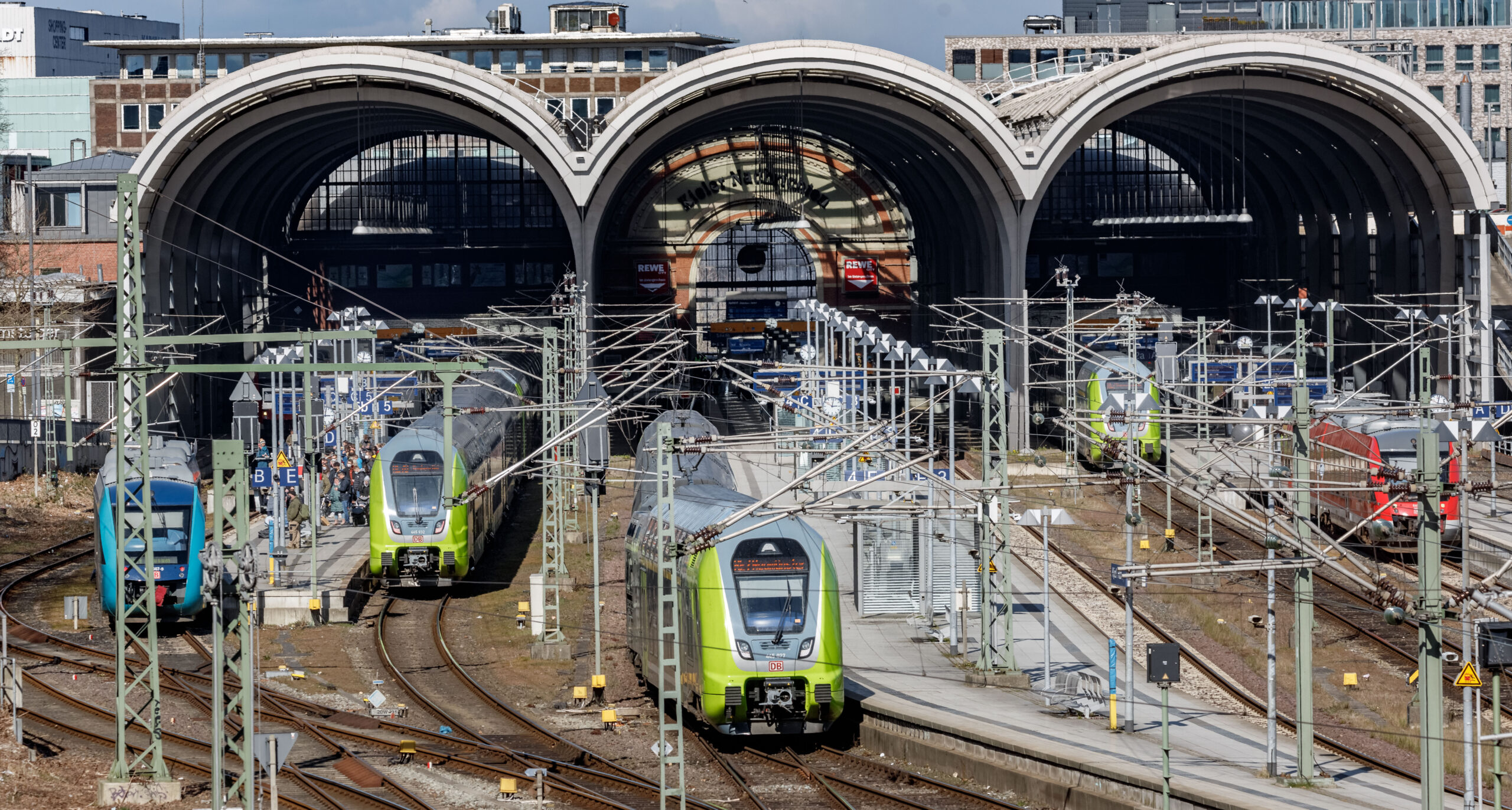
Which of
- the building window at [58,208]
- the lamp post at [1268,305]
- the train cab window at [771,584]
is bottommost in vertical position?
the train cab window at [771,584]

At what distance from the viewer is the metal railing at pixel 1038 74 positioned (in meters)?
70.7

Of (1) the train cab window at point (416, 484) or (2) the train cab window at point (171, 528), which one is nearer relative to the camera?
(2) the train cab window at point (171, 528)

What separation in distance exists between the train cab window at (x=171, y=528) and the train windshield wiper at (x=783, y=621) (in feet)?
48.0

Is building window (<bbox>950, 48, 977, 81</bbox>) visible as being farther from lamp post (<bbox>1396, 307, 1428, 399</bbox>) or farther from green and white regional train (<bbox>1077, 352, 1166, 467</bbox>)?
green and white regional train (<bbox>1077, 352, 1166, 467</bbox>)

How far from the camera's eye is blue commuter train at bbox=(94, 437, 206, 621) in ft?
113

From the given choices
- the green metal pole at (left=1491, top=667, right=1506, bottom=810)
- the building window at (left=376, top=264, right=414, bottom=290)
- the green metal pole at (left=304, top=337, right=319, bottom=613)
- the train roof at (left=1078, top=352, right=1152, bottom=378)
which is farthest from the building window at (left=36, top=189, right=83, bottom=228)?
the green metal pole at (left=1491, top=667, right=1506, bottom=810)

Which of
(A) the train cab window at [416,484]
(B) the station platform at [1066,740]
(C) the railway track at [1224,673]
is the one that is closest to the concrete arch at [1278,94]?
(C) the railway track at [1224,673]

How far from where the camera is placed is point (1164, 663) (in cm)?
2320

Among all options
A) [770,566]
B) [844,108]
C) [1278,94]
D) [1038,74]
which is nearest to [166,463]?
[770,566]

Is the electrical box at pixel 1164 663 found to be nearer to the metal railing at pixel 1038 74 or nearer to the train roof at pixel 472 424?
the train roof at pixel 472 424

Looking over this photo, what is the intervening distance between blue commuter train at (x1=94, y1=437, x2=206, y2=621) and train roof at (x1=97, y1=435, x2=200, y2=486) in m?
0.04

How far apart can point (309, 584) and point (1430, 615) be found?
26448 millimetres

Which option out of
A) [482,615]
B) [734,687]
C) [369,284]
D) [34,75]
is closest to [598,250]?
[369,284]

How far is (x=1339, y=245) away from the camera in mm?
74938
